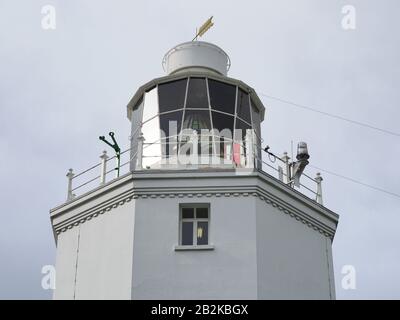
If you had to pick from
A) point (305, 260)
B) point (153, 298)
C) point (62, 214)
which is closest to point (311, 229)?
point (305, 260)

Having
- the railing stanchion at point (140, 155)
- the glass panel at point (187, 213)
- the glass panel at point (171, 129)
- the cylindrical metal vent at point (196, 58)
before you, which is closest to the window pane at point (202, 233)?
the glass panel at point (187, 213)

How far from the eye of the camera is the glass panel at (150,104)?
26.7 meters

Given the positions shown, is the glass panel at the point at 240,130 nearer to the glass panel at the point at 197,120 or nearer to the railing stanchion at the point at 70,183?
the glass panel at the point at 197,120

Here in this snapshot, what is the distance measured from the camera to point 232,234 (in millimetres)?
23828

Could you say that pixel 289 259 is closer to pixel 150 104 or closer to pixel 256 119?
pixel 256 119

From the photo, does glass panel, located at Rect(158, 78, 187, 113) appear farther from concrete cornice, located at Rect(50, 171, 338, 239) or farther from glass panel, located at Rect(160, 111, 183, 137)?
concrete cornice, located at Rect(50, 171, 338, 239)

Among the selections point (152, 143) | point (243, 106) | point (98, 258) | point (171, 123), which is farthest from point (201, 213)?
point (243, 106)

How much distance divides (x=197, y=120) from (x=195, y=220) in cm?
321

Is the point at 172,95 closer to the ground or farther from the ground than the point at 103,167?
farther from the ground

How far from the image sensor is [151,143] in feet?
84.9

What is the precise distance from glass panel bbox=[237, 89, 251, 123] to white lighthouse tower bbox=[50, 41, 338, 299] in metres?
0.13

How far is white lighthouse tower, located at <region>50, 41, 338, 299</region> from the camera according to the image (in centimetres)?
2342

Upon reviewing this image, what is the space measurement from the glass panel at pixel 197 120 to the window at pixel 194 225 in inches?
102
